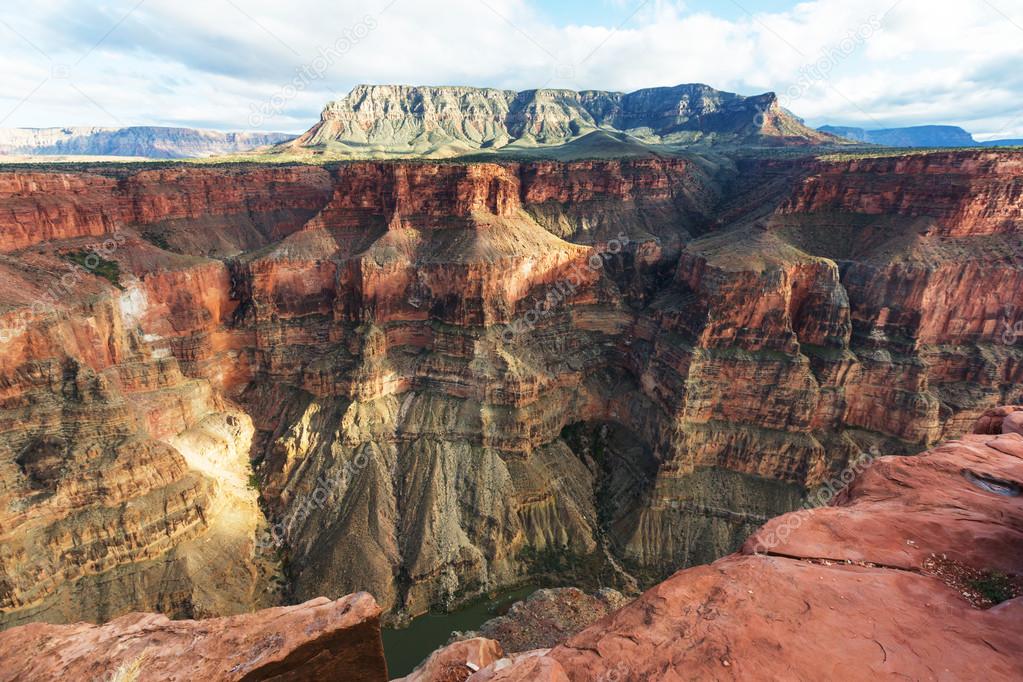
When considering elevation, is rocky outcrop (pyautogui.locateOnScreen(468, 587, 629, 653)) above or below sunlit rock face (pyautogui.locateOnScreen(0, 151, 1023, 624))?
below

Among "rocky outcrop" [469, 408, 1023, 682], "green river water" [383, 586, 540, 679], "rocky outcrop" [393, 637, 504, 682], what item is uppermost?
"rocky outcrop" [469, 408, 1023, 682]

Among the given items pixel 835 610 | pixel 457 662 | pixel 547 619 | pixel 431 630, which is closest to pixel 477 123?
pixel 431 630

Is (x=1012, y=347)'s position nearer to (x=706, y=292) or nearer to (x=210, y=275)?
(x=706, y=292)

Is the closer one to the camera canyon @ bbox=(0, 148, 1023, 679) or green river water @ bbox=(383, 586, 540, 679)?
green river water @ bbox=(383, 586, 540, 679)

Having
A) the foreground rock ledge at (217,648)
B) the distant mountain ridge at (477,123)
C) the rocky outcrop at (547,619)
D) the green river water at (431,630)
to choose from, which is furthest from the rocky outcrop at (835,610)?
the distant mountain ridge at (477,123)

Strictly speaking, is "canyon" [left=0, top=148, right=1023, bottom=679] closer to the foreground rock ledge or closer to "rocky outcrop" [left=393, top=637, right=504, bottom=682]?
"rocky outcrop" [left=393, top=637, right=504, bottom=682]

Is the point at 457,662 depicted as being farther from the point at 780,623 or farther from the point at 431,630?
the point at 431,630

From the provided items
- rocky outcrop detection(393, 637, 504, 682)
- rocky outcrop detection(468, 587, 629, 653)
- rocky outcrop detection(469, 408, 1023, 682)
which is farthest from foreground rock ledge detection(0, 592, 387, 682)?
rocky outcrop detection(468, 587, 629, 653)

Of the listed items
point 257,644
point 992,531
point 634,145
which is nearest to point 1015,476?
point 992,531
